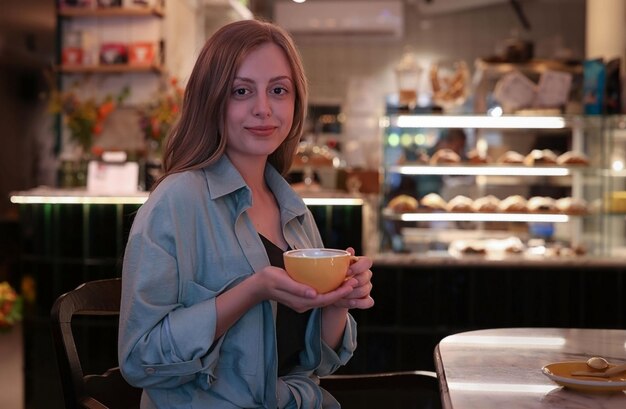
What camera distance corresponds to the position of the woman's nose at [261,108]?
5.80ft

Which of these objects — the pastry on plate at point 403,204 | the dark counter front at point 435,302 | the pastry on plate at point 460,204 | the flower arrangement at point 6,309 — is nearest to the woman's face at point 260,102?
the flower arrangement at point 6,309

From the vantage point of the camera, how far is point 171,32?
726 centimetres

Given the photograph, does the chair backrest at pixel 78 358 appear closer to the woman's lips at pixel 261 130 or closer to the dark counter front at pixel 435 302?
the woman's lips at pixel 261 130

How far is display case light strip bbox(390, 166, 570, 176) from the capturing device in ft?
17.5

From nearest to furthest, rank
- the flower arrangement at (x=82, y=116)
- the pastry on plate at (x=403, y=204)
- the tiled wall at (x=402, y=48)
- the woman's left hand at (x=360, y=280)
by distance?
the woman's left hand at (x=360, y=280), the pastry on plate at (x=403, y=204), the flower arrangement at (x=82, y=116), the tiled wall at (x=402, y=48)

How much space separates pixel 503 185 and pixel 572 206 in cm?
45

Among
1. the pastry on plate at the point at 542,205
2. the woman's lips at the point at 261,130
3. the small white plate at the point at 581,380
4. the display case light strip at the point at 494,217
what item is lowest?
the small white plate at the point at 581,380

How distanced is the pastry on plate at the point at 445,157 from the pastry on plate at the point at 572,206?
72cm

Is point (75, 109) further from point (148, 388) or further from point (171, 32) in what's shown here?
point (148, 388)

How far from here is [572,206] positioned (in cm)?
542

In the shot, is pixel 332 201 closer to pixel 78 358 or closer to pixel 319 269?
pixel 78 358

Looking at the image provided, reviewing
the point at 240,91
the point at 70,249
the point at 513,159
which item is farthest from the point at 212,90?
the point at 513,159

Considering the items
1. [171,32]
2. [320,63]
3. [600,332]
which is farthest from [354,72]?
[600,332]

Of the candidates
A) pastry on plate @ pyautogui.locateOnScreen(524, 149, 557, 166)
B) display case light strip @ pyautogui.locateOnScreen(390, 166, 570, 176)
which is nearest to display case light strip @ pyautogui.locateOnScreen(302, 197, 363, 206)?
display case light strip @ pyautogui.locateOnScreen(390, 166, 570, 176)
